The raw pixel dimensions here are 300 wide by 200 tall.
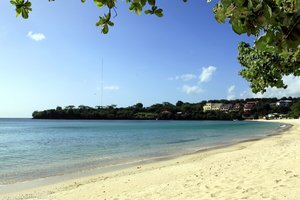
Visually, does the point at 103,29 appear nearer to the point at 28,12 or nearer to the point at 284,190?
the point at 28,12

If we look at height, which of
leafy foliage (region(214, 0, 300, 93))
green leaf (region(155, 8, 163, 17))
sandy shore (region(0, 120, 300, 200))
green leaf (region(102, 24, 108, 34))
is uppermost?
green leaf (region(155, 8, 163, 17))

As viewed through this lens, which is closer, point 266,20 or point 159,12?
point 266,20

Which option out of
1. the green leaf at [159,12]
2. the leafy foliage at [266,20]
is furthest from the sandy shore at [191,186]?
the leafy foliage at [266,20]

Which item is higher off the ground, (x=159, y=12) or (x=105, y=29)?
(x=159, y=12)

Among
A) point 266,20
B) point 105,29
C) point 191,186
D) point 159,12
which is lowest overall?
point 191,186

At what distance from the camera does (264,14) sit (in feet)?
6.23

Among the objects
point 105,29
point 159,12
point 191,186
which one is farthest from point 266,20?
point 191,186

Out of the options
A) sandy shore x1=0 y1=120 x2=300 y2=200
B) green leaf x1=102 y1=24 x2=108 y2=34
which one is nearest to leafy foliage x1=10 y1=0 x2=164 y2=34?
green leaf x1=102 y1=24 x2=108 y2=34

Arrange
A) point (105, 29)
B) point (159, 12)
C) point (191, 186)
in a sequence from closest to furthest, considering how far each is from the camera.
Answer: point (105, 29) → point (159, 12) → point (191, 186)

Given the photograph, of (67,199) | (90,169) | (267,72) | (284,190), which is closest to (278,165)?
(284,190)

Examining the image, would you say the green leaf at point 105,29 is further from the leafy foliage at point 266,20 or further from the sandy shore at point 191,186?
the sandy shore at point 191,186

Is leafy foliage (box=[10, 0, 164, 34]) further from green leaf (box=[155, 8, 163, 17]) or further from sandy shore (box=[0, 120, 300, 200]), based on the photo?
sandy shore (box=[0, 120, 300, 200])

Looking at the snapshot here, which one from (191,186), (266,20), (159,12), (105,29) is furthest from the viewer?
(191,186)

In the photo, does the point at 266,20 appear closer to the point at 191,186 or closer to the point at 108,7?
the point at 108,7
